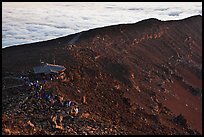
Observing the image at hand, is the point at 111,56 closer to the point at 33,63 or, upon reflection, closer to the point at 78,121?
the point at 33,63

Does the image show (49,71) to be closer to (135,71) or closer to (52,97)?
(52,97)

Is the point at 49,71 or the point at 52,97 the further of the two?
the point at 49,71

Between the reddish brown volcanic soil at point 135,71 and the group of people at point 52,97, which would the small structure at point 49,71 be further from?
the group of people at point 52,97

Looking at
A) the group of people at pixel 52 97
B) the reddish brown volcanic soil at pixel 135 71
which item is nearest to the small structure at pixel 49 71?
the reddish brown volcanic soil at pixel 135 71

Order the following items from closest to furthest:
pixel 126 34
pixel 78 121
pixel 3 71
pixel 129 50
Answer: pixel 78 121 < pixel 3 71 < pixel 129 50 < pixel 126 34

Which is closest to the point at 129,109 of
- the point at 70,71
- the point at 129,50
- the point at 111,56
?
the point at 70,71

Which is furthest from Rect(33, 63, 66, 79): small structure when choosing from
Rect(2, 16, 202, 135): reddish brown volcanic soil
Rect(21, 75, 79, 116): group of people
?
Rect(21, 75, 79, 116): group of people

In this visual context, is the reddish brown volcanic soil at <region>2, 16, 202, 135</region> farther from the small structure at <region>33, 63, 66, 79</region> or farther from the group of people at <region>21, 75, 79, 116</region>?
the group of people at <region>21, 75, 79, 116</region>

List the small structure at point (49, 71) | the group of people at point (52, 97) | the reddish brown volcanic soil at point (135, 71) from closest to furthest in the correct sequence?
the group of people at point (52, 97), the small structure at point (49, 71), the reddish brown volcanic soil at point (135, 71)

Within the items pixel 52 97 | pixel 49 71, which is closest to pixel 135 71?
pixel 49 71
